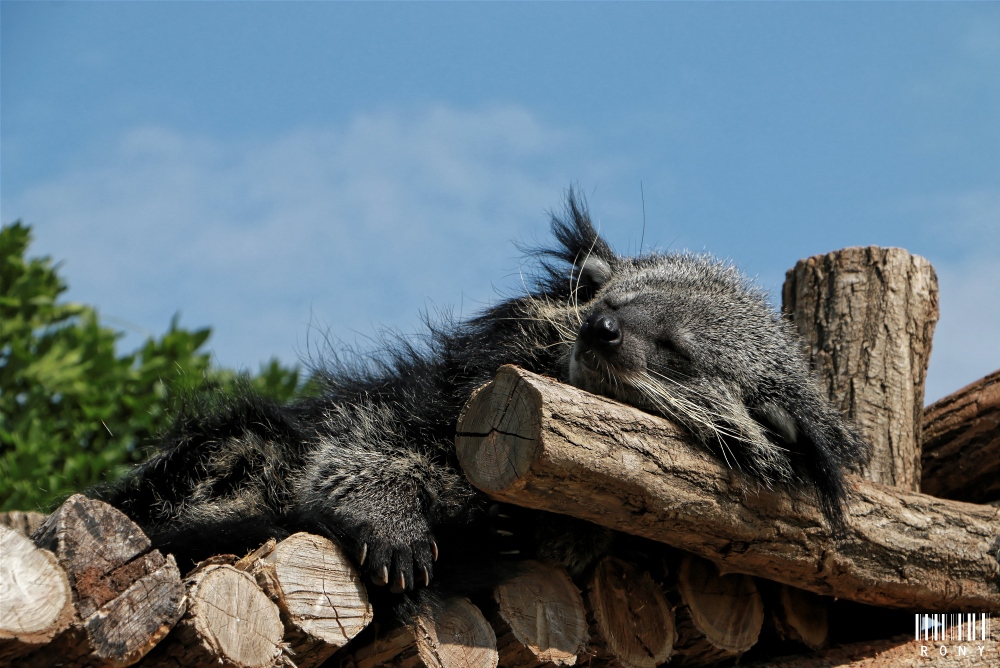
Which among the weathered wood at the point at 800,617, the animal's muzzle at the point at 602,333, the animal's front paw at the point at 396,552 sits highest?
the animal's muzzle at the point at 602,333

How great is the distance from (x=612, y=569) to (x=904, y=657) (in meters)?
1.13

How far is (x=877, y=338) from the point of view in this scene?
378 cm

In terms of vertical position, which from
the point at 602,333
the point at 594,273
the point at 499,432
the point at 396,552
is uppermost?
the point at 594,273

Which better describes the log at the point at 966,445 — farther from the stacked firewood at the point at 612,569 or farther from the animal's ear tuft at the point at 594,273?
A: the animal's ear tuft at the point at 594,273

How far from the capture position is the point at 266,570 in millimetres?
2219

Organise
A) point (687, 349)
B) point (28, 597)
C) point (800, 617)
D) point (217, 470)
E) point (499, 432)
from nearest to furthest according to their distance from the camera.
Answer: point (28, 597), point (499, 432), point (687, 349), point (217, 470), point (800, 617)

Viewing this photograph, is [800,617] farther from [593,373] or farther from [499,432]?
[499,432]

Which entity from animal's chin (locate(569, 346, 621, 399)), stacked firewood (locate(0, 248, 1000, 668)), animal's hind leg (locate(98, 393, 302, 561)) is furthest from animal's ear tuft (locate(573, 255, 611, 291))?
animal's hind leg (locate(98, 393, 302, 561))

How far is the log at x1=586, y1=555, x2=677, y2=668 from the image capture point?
107 inches

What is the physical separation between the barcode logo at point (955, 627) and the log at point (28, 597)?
2.70 m

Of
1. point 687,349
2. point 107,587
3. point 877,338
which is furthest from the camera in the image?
point 877,338

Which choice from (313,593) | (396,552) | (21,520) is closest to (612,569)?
(396,552)

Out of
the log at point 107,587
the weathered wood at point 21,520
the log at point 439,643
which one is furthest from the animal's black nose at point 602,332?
the weathered wood at point 21,520

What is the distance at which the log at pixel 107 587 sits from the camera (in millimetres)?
1905
